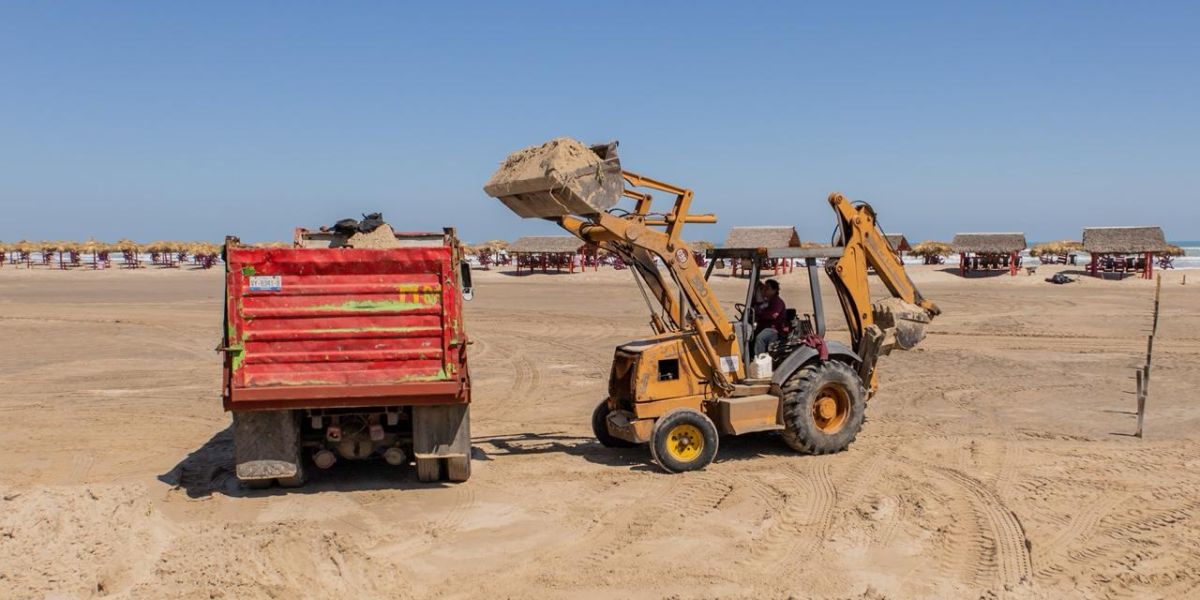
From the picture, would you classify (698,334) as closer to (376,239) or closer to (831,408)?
(831,408)

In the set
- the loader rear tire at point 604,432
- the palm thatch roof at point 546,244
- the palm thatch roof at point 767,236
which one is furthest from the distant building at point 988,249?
the loader rear tire at point 604,432

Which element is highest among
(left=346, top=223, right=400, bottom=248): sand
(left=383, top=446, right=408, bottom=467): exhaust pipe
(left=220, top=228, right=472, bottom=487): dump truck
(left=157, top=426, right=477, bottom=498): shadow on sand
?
(left=346, top=223, right=400, bottom=248): sand

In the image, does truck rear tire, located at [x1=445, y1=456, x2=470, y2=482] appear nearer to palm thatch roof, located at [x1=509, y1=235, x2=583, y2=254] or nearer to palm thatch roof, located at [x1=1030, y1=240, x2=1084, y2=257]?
palm thatch roof, located at [x1=509, y1=235, x2=583, y2=254]

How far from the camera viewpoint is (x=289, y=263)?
7926 mm

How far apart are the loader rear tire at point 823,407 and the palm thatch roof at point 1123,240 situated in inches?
1630

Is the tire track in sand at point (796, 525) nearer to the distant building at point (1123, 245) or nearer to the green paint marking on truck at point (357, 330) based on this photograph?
the green paint marking on truck at point (357, 330)

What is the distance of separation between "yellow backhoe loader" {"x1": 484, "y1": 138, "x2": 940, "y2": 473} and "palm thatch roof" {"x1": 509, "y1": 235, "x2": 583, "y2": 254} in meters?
40.4

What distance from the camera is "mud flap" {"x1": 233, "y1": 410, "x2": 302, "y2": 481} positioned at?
804 cm

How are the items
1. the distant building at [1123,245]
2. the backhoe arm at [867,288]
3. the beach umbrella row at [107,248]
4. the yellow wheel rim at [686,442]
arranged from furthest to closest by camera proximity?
the beach umbrella row at [107,248] < the distant building at [1123,245] < the backhoe arm at [867,288] < the yellow wheel rim at [686,442]

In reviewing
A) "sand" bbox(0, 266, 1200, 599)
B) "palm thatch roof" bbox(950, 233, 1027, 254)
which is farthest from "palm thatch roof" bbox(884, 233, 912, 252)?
"sand" bbox(0, 266, 1200, 599)

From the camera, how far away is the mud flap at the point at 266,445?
316 inches

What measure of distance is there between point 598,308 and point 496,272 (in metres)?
25.1

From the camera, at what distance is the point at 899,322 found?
9.97m

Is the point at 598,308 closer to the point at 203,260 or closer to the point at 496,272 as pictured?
the point at 496,272
